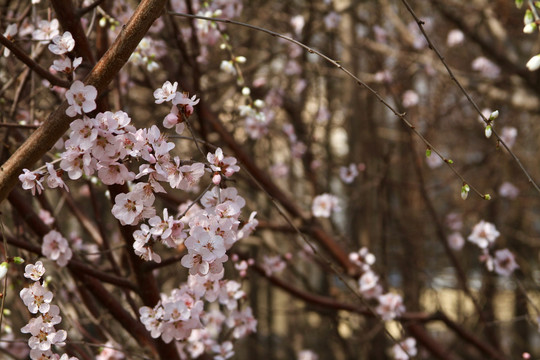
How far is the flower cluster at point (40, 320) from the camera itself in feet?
6.16

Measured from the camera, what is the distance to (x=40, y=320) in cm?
190

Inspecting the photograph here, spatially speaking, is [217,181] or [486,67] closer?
[217,181]

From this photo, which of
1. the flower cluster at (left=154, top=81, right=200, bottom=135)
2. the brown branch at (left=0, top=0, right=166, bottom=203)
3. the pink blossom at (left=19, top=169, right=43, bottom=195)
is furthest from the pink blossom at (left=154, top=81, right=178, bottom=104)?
the pink blossom at (left=19, top=169, right=43, bottom=195)

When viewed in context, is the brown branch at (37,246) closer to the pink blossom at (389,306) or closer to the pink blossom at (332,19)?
the pink blossom at (389,306)

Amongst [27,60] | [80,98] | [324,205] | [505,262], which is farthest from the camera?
[324,205]

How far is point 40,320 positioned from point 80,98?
2.37 ft

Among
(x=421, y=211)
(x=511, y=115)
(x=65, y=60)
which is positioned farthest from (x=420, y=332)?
(x=511, y=115)

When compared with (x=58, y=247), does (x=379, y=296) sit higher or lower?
higher

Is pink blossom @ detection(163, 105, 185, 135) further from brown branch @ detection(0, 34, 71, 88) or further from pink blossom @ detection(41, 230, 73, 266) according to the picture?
pink blossom @ detection(41, 230, 73, 266)

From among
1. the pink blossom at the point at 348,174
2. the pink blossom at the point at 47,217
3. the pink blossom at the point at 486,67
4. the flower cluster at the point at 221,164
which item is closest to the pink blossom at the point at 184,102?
the flower cluster at the point at 221,164

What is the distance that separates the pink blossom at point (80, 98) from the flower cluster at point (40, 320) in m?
0.52

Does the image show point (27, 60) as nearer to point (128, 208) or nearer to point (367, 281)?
point (128, 208)

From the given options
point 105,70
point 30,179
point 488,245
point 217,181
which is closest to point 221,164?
point 217,181

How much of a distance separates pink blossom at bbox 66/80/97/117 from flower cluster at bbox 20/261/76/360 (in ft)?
1.71
